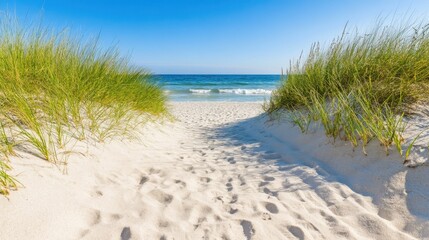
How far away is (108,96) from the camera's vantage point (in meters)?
3.81

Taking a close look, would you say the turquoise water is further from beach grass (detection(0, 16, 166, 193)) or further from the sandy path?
the sandy path

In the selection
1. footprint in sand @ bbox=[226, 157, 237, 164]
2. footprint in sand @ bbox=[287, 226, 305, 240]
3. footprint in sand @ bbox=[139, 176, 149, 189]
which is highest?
footprint in sand @ bbox=[139, 176, 149, 189]

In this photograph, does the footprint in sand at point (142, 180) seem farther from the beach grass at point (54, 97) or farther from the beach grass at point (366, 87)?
the beach grass at point (366, 87)

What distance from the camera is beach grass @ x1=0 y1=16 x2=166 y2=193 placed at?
2168mm

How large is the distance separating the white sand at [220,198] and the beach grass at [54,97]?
248 millimetres

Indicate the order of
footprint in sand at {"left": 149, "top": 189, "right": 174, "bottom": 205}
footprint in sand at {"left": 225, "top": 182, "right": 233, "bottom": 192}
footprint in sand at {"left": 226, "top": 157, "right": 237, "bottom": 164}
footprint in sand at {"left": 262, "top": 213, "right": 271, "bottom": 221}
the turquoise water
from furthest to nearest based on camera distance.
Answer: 1. the turquoise water
2. footprint in sand at {"left": 226, "top": 157, "right": 237, "bottom": 164}
3. footprint in sand at {"left": 225, "top": 182, "right": 233, "bottom": 192}
4. footprint in sand at {"left": 149, "top": 189, "right": 174, "bottom": 205}
5. footprint in sand at {"left": 262, "top": 213, "right": 271, "bottom": 221}

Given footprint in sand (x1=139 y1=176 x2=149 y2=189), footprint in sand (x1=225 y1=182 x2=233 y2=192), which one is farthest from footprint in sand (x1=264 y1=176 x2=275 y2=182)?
footprint in sand (x1=139 y1=176 x2=149 y2=189)

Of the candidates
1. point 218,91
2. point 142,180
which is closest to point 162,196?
point 142,180

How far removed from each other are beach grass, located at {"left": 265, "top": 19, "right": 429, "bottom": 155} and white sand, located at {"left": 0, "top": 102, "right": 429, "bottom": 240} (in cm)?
21

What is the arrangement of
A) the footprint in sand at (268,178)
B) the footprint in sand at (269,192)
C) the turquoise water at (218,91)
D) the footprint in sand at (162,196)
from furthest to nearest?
the turquoise water at (218,91)
the footprint in sand at (268,178)
the footprint in sand at (269,192)
the footprint in sand at (162,196)

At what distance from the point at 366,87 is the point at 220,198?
8.29ft

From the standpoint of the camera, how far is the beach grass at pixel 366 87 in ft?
8.38

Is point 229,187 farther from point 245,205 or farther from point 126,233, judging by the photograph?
point 126,233

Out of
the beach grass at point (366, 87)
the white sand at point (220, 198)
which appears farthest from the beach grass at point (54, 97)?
the beach grass at point (366, 87)
